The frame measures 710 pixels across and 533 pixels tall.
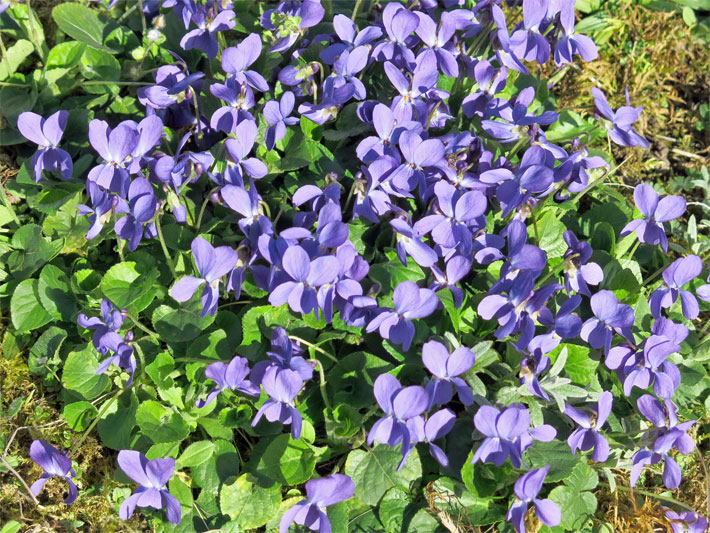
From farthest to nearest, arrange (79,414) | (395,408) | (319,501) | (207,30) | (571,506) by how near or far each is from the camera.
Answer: (207,30) → (79,414) → (571,506) → (319,501) → (395,408)

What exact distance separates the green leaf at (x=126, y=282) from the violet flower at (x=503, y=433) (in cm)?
120

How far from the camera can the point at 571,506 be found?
94.8 inches

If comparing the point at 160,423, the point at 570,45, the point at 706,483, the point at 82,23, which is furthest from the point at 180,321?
the point at 706,483

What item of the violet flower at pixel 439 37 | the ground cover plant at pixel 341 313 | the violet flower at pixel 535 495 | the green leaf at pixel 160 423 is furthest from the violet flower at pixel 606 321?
the green leaf at pixel 160 423

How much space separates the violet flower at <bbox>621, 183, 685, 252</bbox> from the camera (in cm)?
251

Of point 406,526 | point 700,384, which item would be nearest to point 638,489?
point 700,384

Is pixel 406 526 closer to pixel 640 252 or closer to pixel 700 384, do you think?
pixel 700 384

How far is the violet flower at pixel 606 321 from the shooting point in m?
2.28

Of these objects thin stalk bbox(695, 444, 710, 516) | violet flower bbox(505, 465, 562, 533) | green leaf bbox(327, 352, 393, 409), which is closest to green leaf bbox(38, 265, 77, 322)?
green leaf bbox(327, 352, 393, 409)

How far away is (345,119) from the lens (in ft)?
9.27

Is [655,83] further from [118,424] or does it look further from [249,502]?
[118,424]

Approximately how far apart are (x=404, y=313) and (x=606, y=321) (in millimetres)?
659

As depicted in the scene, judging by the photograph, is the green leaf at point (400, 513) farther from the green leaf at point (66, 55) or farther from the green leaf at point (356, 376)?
the green leaf at point (66, 55)

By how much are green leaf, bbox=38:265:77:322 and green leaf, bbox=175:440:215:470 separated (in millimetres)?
699
